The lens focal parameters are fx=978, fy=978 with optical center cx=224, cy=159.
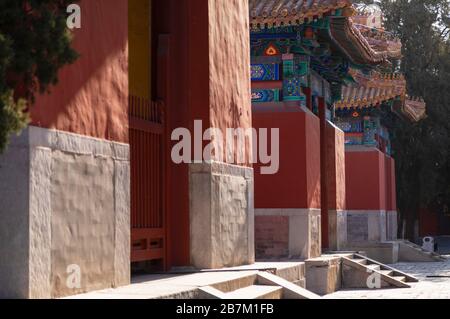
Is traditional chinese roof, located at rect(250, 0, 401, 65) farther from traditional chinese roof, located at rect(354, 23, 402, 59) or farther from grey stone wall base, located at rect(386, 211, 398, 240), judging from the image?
grey stone wall base, located at rect(386, 211, 398, 240)

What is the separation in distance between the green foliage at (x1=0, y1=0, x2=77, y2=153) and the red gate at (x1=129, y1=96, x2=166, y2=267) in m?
5.20

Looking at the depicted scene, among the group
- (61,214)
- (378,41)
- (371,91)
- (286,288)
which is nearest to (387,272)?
(286,288)

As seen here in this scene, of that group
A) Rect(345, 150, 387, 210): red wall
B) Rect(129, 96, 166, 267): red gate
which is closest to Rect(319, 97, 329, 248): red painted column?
Rect(345, 150, 387, 210): red wall

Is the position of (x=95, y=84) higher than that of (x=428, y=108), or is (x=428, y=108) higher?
(x=428, y=108)

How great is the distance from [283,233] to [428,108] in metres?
20.5

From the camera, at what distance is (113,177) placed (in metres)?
9.40

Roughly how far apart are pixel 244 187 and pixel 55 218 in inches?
235

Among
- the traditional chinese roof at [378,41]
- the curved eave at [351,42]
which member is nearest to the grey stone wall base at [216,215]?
the curved eave at [351,42]

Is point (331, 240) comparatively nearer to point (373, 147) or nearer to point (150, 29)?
point (373, 147)

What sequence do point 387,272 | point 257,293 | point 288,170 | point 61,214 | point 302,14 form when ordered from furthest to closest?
point 387,272 < point 288,170 < point 302,14 < point 257,293 < point 61,214

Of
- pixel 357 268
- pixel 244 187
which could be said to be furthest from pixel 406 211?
pixel 244 187

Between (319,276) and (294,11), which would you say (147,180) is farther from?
(294,11)

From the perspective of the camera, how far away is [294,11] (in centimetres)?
1723

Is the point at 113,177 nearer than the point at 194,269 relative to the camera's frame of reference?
Yes
